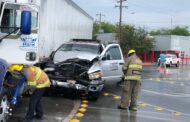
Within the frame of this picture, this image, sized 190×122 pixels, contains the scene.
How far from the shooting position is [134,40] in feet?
204

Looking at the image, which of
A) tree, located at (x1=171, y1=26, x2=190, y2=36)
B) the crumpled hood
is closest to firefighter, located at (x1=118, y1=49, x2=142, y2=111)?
the crumpled hood

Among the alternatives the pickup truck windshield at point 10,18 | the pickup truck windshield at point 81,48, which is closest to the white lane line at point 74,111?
the pickup truck windshield at point 10,18

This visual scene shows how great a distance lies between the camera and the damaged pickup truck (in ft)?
44.6

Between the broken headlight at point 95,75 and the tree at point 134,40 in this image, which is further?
the tree at point 134,40

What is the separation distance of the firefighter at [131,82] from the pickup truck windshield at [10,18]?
396cm

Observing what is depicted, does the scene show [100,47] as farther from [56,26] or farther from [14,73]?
[14,73]

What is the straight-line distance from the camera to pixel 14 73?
9633mm

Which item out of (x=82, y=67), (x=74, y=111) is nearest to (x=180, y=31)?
(x=82, y=67)

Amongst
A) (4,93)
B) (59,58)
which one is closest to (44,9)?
(59,58)

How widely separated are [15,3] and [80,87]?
4.32m

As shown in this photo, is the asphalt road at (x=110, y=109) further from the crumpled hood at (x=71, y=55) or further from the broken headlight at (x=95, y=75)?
the crumpled hood at (x=71, y=55)

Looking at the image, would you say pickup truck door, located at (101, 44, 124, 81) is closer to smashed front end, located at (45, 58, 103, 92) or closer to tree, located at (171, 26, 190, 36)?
smashed front end, located at (45, 58, 103, 92)

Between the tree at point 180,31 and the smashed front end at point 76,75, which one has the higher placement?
the tree at point 180,31

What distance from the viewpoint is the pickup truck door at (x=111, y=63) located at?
15.5 metres
